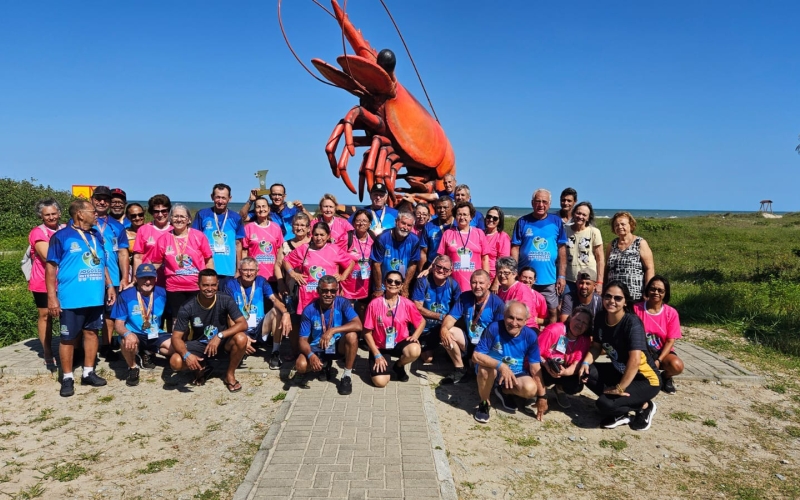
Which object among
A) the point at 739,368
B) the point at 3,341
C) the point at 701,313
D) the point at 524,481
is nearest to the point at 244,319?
the point at 524,481

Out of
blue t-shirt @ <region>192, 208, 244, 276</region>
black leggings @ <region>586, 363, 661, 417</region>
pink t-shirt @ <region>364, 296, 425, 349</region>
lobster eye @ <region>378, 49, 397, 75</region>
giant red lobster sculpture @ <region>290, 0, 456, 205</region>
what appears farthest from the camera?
lobster eye @ <region>378, 49, 397, 75</region>

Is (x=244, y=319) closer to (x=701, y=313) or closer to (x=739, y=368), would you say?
(x=739, y=368)

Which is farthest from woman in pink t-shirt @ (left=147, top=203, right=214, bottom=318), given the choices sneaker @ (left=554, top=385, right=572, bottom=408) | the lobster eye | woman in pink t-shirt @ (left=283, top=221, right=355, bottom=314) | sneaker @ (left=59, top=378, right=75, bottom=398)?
the lobster eye

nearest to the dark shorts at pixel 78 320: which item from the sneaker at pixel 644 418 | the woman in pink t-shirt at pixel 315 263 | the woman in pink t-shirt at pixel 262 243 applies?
the woman in pink t-shirt at pixel 262 243

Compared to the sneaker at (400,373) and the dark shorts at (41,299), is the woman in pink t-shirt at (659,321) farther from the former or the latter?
the dark shorts at (41,299)

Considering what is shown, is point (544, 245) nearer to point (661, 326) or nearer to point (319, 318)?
point (661, 326)

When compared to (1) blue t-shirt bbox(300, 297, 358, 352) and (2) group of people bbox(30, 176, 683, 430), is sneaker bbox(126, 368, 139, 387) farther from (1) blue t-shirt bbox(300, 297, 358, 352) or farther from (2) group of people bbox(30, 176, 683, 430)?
(1) blue t-shirt bbox(300, 297, 358, 352)

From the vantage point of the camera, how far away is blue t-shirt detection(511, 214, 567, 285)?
5.20 m

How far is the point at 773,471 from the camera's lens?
3533mm

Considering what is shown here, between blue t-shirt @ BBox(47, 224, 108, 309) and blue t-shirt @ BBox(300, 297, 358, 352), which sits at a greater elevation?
blue t-shirt @ BBox(47, 224, 108, 309)

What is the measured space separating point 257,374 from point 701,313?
702 centimetres

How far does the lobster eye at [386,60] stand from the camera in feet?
28.7

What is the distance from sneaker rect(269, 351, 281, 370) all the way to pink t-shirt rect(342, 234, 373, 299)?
1014 mm

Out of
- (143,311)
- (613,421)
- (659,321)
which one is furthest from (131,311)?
(659,321)
